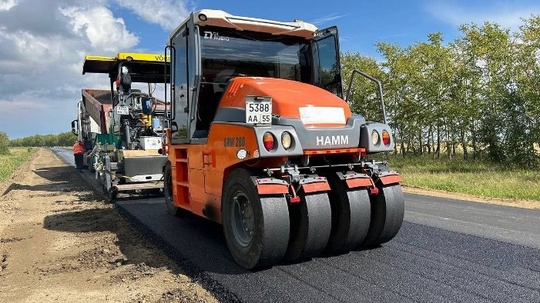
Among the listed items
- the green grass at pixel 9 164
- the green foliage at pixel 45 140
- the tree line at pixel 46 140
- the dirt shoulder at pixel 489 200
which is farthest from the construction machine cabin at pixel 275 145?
the green foliage at pixel 45 140

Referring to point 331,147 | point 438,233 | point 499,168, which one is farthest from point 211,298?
point 499,168

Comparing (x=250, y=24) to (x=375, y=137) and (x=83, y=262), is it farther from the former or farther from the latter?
(x=83, y=262)

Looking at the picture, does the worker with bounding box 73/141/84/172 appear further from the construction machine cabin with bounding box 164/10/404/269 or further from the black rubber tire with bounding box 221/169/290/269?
the black rubber tire with bounding box 221/169/290/269

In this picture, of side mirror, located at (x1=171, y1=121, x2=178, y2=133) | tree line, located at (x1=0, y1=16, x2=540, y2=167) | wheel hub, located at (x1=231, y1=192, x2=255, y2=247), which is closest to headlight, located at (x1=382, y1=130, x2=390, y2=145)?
wheel hub, located at (x1=231, y1=192, x2=255, y2=247)

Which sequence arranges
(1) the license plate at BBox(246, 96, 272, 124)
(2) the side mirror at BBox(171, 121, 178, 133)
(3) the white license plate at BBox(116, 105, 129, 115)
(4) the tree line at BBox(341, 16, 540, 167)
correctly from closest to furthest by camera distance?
(1) the license plate at BBox(246, 96, 272, 124) < (2) the side mirror at BBox(171, 121, 178, 133) < (3) the white license plate at BBox(116, 105, 129, 115) < (4) the tree line at BBox(341, 16, 540, 167)

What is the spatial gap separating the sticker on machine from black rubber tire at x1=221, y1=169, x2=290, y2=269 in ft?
2.76

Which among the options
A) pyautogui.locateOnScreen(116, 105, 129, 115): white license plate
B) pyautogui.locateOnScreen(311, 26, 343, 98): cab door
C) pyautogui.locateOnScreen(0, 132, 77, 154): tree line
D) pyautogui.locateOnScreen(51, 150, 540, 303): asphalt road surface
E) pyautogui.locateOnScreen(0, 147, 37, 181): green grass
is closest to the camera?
pyautogui.locateOnScreen(51, 150, 540, 303): asphalt road surface

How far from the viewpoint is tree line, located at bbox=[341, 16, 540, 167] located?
17609 millimetres

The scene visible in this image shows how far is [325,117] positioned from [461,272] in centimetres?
194

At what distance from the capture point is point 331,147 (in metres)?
4.55

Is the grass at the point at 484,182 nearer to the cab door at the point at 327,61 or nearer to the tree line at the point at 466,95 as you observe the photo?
the tree line at the point at 466,95

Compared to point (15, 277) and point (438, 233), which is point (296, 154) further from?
point (15, 277)

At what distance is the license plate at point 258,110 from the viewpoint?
4.23 m

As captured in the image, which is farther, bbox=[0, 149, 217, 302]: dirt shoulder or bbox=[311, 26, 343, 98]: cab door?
bbox=[311, 26, 343, 98]: cab door
